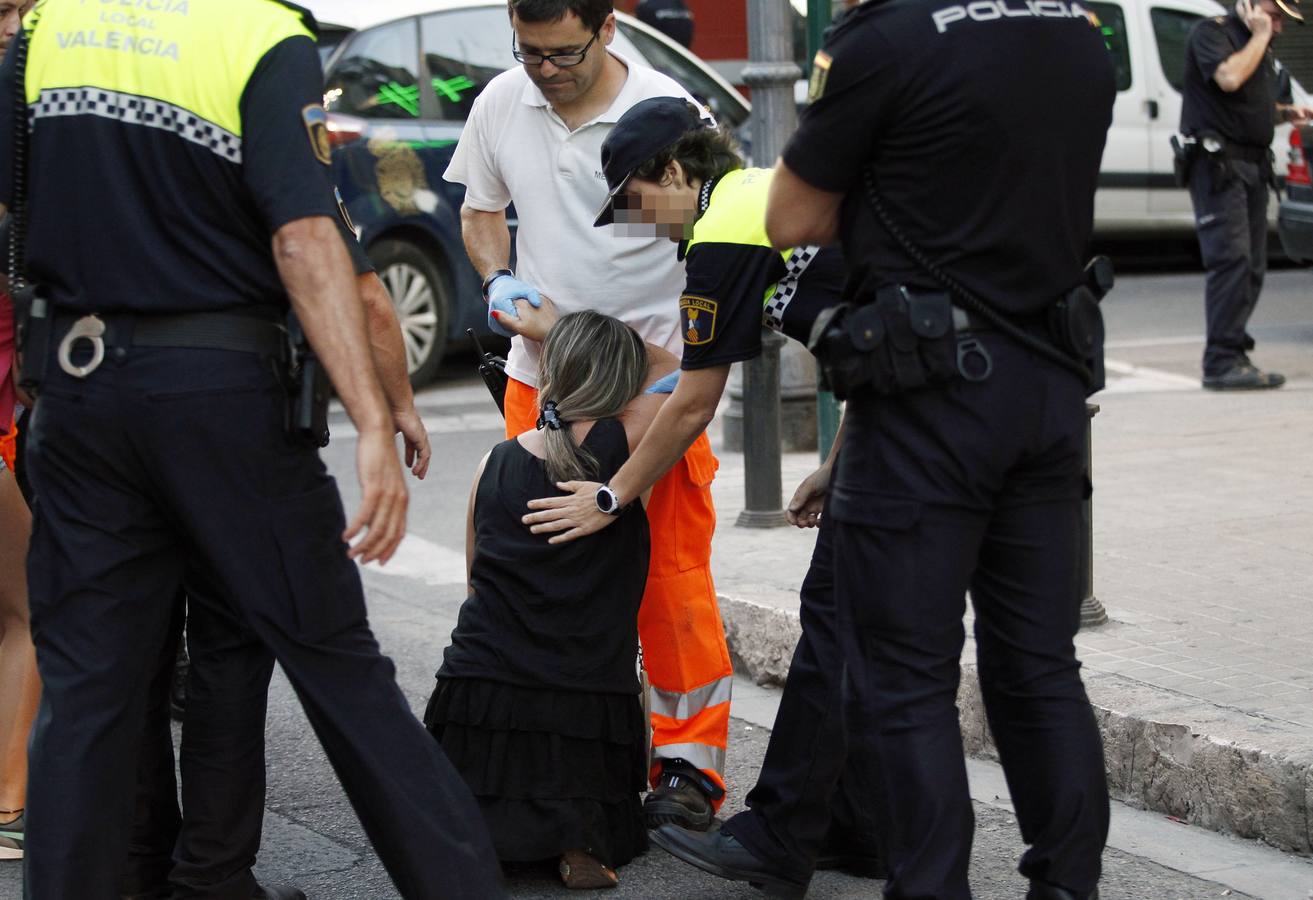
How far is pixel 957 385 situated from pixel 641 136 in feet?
3.56

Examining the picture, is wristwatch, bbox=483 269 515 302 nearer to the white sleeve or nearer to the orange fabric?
the white sleeve

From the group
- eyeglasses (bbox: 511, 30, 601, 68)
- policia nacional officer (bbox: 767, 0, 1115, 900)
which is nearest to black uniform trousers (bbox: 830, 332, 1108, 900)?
policia nacional officer (bbox: 767, 0, 1115, 900)

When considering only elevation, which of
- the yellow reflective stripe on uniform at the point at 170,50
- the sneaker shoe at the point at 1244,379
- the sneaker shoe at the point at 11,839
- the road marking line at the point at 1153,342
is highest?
the yellow reflective stripe on uniform at the point at 170,50

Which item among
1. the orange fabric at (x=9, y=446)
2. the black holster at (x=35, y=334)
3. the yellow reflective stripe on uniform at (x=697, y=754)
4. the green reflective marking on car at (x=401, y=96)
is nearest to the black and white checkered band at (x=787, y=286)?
the yellow reflective stripe on uniform at (x=697, y=754)

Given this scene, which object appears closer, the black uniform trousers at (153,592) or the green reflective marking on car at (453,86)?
the black uniform trousers at (153,592)

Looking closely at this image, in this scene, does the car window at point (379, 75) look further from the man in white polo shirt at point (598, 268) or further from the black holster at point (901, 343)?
the black holster at point (901, 343)

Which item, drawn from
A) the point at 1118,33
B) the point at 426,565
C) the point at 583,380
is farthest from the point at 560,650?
the point at 1118,33

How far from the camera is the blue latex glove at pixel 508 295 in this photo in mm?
4230

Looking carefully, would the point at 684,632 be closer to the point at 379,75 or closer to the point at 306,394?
the point at 306,394

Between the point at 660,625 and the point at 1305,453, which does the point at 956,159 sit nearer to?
the point at 660,625

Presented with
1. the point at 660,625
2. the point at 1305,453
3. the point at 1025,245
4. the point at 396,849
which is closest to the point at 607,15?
the point at 660,625

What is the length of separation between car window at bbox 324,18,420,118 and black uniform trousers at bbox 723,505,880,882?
6.29m

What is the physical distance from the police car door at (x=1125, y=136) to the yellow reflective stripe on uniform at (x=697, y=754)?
989cm

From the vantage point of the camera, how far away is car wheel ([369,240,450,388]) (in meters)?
9.50
